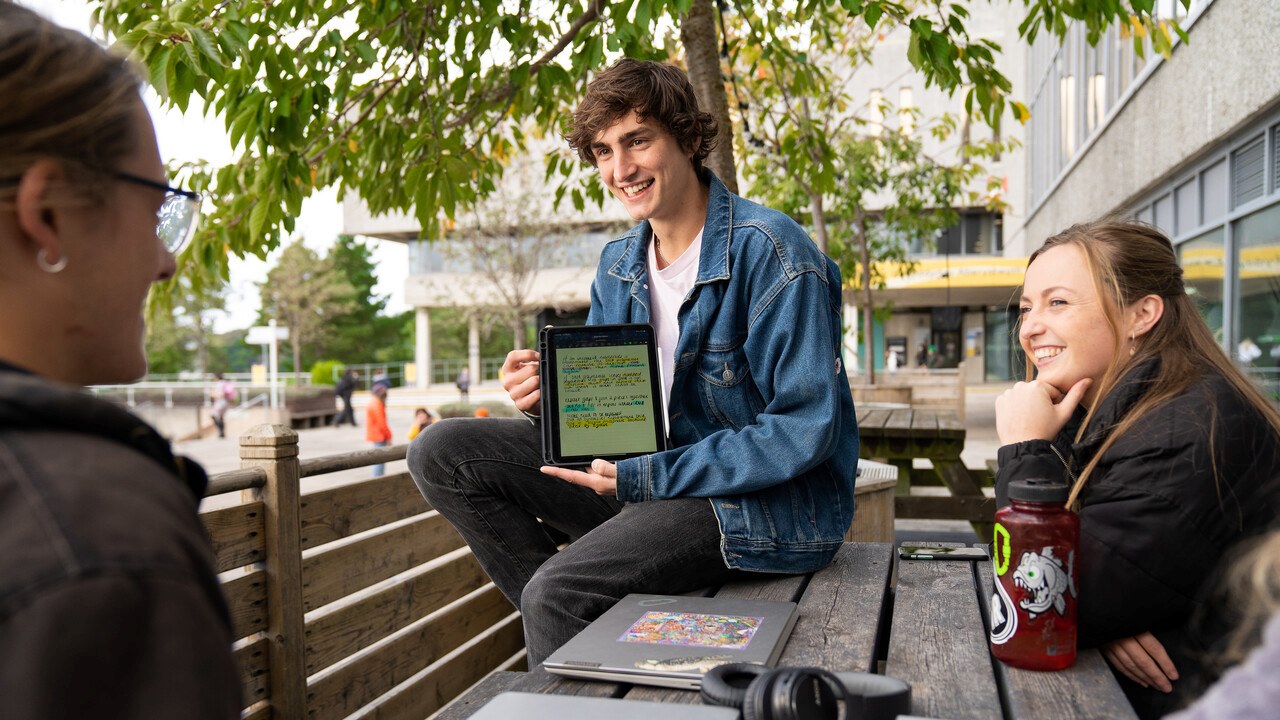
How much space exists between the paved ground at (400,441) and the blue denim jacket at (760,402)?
3.15 m

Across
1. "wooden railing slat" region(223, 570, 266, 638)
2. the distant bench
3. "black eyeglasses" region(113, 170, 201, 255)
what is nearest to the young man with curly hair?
"wooden railing slat" region(223, 570, 266, 638)

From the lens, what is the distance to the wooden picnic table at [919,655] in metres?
1.35

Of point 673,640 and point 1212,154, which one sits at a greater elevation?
point 1212,154

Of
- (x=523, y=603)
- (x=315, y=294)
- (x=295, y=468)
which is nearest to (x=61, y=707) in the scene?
(x=523, y=603)

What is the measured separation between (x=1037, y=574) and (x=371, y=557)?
2.42 meters

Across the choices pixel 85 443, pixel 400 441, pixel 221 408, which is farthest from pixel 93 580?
pixel 221 408

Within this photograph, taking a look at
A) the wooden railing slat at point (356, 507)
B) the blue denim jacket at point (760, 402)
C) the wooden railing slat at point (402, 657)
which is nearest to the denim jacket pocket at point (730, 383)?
the blue denim jacket at point (760, 402)

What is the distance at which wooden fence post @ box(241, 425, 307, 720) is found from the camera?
2762mm

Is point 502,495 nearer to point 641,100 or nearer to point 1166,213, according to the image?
point 641,100

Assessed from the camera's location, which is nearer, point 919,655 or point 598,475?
point 919,655

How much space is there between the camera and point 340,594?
3.14 metres

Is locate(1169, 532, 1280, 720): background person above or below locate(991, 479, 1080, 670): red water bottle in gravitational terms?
above

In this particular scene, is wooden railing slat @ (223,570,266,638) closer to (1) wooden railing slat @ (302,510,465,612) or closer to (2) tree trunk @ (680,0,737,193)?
(1) wooden railing slat @ (302,510,465,612)

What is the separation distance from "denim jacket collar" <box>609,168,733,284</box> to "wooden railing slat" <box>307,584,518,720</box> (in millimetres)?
1551
